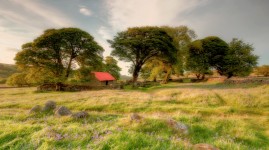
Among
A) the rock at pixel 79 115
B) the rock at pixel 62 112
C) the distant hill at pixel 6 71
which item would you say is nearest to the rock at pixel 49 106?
the rock at pixel 62 112

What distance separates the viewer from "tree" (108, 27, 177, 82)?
3656cm

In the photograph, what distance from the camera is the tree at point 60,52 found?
33.2 meters

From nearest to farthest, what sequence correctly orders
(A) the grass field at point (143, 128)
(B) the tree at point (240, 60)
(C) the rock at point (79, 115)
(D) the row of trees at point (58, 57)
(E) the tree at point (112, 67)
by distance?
(A) the grass field at point (143, 128)
(C) the rock at point (79, 115)
(D) the row of trees at point (58, 57)
(B) the tree at point (240, 60)
(E) the tree at point (112, 67)

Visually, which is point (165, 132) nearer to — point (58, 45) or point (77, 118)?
point (77, 118)

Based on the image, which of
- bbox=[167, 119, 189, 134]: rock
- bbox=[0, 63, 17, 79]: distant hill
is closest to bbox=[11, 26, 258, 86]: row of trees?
bbox=[167, 119, 189, 134]: rock

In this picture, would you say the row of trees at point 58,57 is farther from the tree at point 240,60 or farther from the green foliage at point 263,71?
the green foliage at point 263,71

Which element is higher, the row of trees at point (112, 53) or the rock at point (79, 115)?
the row of trees at point (112, 53)

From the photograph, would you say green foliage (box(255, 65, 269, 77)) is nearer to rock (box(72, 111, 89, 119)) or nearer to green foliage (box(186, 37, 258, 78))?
green foliage (box(186, 37, 258, 78))

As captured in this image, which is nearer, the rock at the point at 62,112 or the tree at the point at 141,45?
the rock at the point at 62,112

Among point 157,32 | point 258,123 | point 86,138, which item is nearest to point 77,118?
point 86,138

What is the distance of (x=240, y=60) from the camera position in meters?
46.0

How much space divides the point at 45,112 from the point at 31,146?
8.34m

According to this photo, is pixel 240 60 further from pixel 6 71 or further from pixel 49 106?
pixel 6 71

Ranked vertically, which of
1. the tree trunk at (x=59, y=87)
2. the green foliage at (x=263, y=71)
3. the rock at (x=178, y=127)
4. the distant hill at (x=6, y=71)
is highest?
the distant hill at (x=6, y=71)
